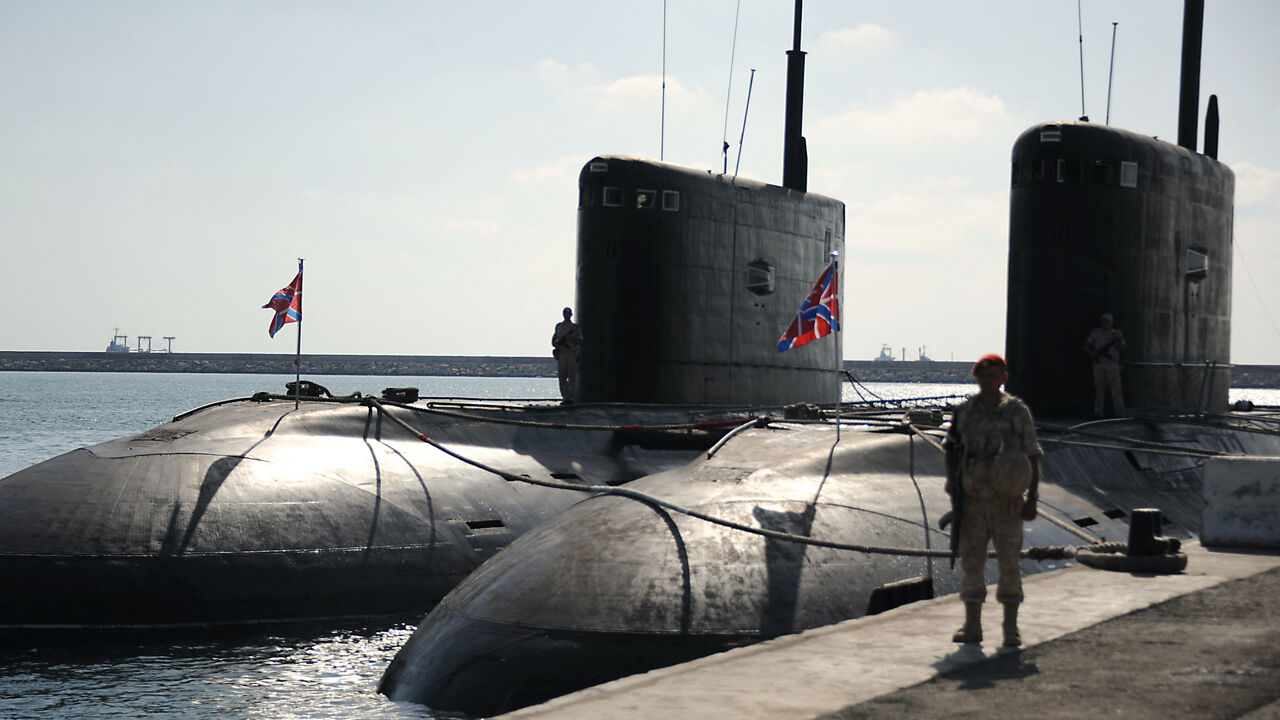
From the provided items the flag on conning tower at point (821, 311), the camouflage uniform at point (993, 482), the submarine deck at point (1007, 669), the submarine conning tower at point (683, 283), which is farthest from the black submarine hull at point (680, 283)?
the camouflage uniform at point (993, 482)

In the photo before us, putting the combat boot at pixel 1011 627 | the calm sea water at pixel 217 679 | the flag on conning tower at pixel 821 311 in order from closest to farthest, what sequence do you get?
the combat boot at pixel 1011 627, the calm sea water at pixel 217 679, the flag on conning tower at pixel 821 311

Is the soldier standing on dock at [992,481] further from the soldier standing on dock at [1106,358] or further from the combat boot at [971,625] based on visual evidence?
the soldier standing on dock at [1106,358]

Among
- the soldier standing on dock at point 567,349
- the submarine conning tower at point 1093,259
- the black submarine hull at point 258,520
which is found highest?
the submarine conning tower at point 1093,259

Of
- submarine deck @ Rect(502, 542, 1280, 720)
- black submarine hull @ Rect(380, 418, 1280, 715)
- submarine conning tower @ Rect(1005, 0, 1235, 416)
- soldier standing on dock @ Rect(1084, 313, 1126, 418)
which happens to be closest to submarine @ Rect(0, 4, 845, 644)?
submarine conning tower @ Rect(1005, 0, 1235, 416)

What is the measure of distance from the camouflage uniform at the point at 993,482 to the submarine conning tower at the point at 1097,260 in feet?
30.8

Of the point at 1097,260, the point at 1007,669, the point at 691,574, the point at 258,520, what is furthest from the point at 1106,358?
the point at 1007,669

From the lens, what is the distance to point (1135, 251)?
600 inches

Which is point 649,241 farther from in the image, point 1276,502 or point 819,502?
point 1276,502

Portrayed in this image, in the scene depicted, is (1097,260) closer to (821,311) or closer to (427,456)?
(821,311)

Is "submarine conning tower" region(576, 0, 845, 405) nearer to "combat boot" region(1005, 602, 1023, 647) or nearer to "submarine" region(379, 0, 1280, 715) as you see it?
"submarine" region(379, 0, 1280, 715)

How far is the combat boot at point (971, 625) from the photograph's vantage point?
6480 mm

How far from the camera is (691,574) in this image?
884 cm

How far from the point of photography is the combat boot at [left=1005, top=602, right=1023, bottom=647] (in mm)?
6434

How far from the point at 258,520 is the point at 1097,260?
986 cm
